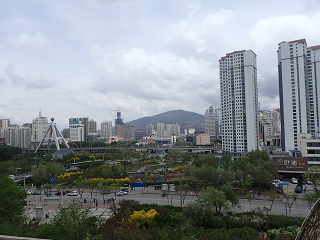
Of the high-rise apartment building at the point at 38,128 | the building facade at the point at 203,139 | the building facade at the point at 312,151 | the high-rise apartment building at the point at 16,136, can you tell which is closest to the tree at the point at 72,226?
the building facade at the point at 312,151

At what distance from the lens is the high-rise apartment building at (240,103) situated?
5588 centimetres

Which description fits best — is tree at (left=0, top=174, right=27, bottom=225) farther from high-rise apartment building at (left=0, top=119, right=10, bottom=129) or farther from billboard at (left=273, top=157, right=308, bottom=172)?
high-rise apartment building at (left=0, top=119, right=10, bottom=129)

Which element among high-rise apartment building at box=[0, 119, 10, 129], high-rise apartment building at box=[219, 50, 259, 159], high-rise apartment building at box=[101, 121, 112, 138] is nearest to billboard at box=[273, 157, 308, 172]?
high-rise apartment building at box=[219, 50, 259, 159]

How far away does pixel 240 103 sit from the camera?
57.2 metres

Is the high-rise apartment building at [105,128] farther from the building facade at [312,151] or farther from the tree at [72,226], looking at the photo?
the tree at [72,226]

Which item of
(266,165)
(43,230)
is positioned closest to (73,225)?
(43,230)

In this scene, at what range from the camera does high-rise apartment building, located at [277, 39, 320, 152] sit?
5281cm

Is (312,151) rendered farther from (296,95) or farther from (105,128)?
(105,128)

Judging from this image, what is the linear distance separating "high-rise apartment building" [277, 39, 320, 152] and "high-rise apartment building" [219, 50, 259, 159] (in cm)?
696

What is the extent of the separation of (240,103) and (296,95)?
13.2 meters

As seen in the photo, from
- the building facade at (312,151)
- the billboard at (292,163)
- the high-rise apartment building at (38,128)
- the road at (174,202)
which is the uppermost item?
the high-rise apartment building at (38,128)

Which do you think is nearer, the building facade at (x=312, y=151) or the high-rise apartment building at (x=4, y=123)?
the building facade at (x=312, y=151)

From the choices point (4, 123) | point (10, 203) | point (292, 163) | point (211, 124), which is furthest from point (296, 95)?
point (4, 123)

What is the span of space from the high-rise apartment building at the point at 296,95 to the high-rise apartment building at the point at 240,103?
6.96 metres
